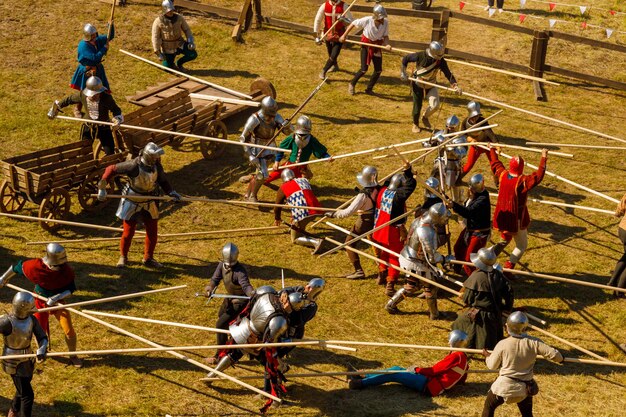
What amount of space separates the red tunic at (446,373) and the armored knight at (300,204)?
3.79 m

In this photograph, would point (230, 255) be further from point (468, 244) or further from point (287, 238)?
point (468, 244)

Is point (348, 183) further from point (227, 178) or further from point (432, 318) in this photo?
point (432, 318)

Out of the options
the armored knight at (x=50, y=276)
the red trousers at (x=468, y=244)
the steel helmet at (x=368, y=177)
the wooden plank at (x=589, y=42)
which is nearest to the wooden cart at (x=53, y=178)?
the armored knight at (x=50, y=276)

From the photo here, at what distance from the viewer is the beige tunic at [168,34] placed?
2088cm

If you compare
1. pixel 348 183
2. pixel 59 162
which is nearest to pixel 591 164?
pixel 348 183

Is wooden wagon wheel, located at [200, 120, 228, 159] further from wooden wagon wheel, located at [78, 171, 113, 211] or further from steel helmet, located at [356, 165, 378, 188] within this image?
steel helmet, located at [356, 165, 378, 188]

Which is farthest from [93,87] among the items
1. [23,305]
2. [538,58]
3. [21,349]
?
[538,58]

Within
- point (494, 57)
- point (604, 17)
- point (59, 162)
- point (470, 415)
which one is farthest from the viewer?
point (604, 17)

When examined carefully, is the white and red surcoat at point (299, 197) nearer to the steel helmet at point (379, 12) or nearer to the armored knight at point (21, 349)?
the armored knight at point (21, 349)

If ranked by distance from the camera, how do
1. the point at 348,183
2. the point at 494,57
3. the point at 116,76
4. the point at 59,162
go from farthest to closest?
the point at 494,57 → the point at 116,76 → the point at 348,183 → the point at 59,162

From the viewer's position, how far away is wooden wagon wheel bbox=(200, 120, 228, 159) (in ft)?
59.6

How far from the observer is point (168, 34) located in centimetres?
2089

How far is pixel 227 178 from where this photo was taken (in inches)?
698

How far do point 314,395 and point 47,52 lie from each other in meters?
13.1
